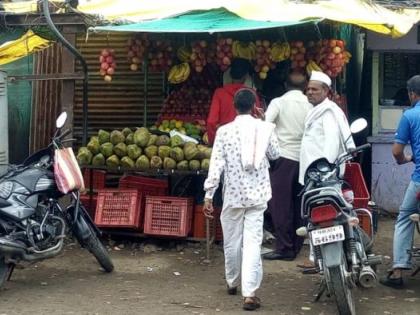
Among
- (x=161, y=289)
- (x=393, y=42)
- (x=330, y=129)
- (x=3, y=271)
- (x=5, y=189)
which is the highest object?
(x=393, y=42)

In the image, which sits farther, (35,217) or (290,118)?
(290,118)

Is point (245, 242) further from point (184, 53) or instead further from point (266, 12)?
point (184, 53)

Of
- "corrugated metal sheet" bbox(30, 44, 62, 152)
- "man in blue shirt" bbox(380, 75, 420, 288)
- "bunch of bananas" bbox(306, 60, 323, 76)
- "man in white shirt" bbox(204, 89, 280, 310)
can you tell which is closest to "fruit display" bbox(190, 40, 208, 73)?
"bunch of bananas" bbox(306, 60, 323, 76)

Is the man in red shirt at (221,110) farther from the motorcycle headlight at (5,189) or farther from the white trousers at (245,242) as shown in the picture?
the motorcycle headlight at (5,189)

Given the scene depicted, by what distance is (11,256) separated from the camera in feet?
21.1

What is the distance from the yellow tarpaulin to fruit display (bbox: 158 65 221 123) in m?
1.74

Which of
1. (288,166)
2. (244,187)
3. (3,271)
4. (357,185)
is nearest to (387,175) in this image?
(357,185)

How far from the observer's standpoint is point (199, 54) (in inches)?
350

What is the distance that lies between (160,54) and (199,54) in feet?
1.65

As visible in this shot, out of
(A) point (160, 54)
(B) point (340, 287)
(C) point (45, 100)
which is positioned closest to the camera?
(B) point (340, 287)

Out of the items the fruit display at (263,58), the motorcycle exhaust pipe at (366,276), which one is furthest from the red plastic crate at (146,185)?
the motorcycle exhaust pipe at (366,276)

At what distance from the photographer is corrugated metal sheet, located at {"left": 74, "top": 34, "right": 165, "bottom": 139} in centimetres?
1035

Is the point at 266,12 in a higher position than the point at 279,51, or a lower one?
higher

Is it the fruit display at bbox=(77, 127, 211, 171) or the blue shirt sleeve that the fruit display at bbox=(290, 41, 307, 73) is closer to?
the fruit display at bbox=(77, 127, 211, 171)
